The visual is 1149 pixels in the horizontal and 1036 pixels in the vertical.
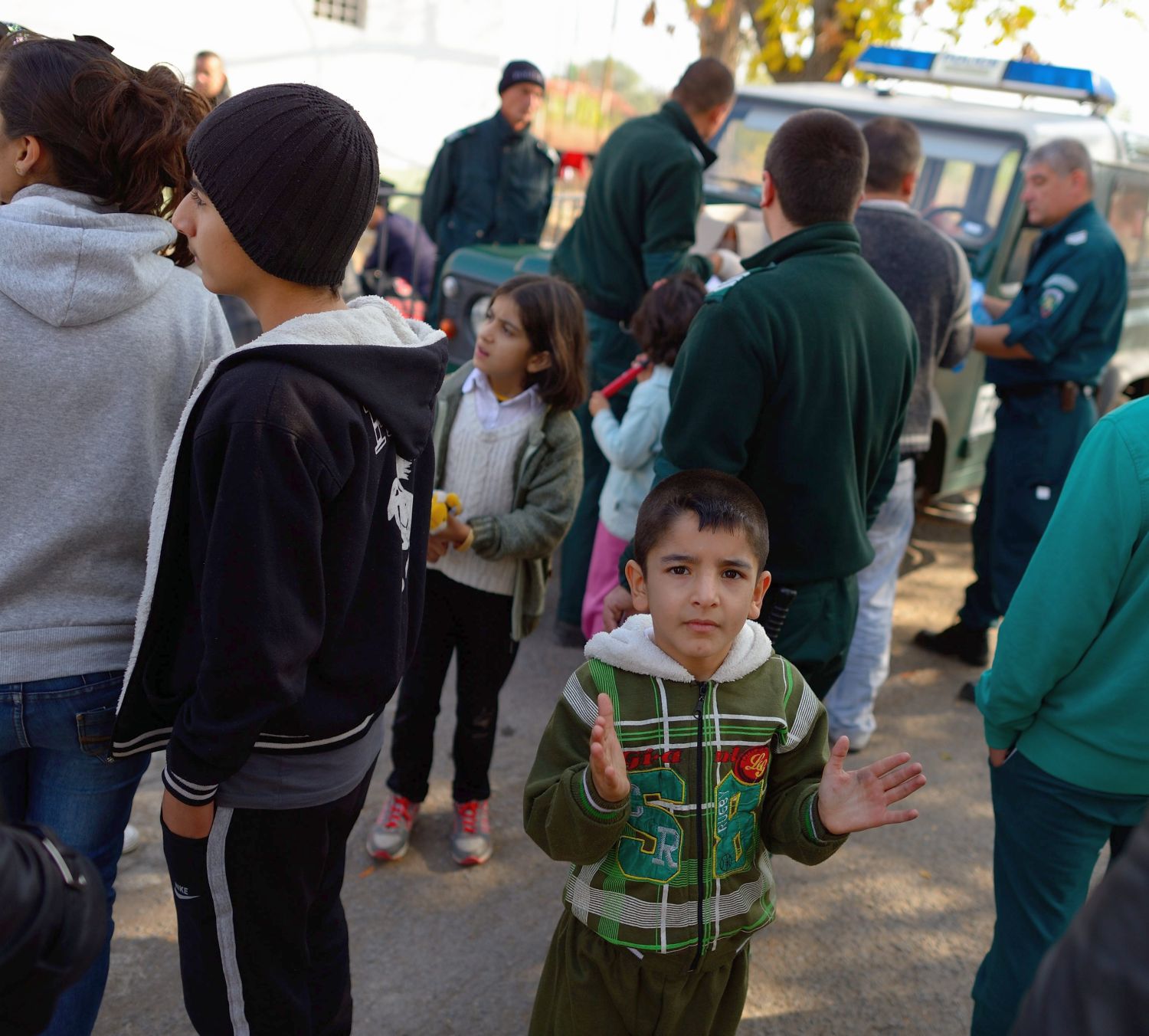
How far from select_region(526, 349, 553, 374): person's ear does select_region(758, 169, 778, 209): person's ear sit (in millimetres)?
666

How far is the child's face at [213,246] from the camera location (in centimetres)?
167

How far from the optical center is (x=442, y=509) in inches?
112

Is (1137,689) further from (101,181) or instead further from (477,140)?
(477,140)

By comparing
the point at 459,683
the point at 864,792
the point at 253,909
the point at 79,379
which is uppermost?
the point at 79,379

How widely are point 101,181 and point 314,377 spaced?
645 mm

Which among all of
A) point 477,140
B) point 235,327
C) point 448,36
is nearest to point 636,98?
point 448,36

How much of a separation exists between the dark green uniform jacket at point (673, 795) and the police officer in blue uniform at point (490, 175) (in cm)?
568

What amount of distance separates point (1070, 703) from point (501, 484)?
4.96 feet

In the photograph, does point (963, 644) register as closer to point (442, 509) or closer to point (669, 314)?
point (669, 314)

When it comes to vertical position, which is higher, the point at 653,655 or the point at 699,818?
the point at 653,655

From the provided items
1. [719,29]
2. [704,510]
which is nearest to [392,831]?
[704,510]

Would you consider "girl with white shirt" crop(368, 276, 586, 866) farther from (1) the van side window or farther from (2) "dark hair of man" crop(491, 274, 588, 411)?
(1) the van side window

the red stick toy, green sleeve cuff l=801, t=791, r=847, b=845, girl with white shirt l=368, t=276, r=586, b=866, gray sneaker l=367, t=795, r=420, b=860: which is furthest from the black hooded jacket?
the red stick toy

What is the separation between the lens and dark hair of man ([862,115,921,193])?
392 centimetres
